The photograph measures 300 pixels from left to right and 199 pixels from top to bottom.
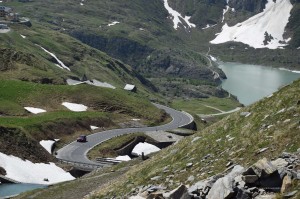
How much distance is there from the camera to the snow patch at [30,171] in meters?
52.8

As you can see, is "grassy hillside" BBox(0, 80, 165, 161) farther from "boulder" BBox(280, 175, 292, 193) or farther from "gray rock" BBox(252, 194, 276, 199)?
"boulder" BBox(280, 175, 292, 193)

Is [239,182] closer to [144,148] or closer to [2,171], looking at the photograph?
[2,171]

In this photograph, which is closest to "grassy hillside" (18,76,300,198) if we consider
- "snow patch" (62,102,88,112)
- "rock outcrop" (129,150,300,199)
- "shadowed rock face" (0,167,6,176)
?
"rock outcrop" (129,150,300,199)

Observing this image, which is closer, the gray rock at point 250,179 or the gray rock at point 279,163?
the gray rock at point 250,179

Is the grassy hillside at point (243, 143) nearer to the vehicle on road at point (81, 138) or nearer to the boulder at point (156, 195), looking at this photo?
the boulder at point (156, 195)

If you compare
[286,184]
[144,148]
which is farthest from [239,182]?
[144,148]

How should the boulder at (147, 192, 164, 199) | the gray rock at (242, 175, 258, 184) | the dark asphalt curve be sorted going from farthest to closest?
1. the dark asphalt curve
2. the boulder at (147, 192, 164, 199)
3. the gray rock at (242, 175, 258, 184)

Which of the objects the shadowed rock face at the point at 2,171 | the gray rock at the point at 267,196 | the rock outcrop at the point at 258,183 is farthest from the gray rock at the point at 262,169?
the shadowed rock face at the point at 2,171

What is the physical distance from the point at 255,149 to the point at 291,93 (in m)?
5.35

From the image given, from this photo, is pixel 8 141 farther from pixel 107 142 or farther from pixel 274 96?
pixel 274 96

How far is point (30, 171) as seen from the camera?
186 feet

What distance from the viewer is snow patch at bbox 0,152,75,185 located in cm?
5284

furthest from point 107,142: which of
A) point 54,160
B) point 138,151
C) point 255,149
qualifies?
point 255,149

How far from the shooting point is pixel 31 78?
12425cm
